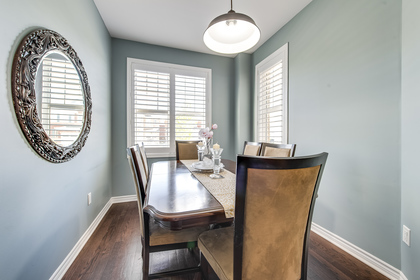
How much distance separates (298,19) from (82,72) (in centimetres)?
277

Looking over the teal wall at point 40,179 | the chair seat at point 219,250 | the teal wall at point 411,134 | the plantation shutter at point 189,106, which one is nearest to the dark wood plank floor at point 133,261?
the teal wall at point 40,179

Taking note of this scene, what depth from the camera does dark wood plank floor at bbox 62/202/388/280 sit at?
4.55 feet

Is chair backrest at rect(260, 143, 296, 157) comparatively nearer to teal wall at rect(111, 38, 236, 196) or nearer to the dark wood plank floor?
the dark wood plank floor

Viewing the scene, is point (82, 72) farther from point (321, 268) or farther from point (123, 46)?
point (321, 268)

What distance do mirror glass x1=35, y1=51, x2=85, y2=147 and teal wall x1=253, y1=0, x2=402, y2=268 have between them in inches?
103

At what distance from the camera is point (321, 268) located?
1458mm

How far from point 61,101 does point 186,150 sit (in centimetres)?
165

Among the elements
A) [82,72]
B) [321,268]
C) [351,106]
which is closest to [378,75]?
[351,106]

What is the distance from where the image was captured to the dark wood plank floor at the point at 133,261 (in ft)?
4.55

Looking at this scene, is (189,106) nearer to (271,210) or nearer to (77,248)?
(77,248)

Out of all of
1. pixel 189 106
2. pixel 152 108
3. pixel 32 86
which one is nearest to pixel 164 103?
pixel 152 108

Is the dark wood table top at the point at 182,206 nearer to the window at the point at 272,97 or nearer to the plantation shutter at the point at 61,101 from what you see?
the plantation shutter at the point at 61,101

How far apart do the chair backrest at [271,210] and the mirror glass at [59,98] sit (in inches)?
57.1

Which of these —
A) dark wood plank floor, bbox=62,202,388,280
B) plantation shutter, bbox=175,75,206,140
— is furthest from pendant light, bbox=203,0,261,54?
dark wood plank floor, bbox=62,202,388,280
